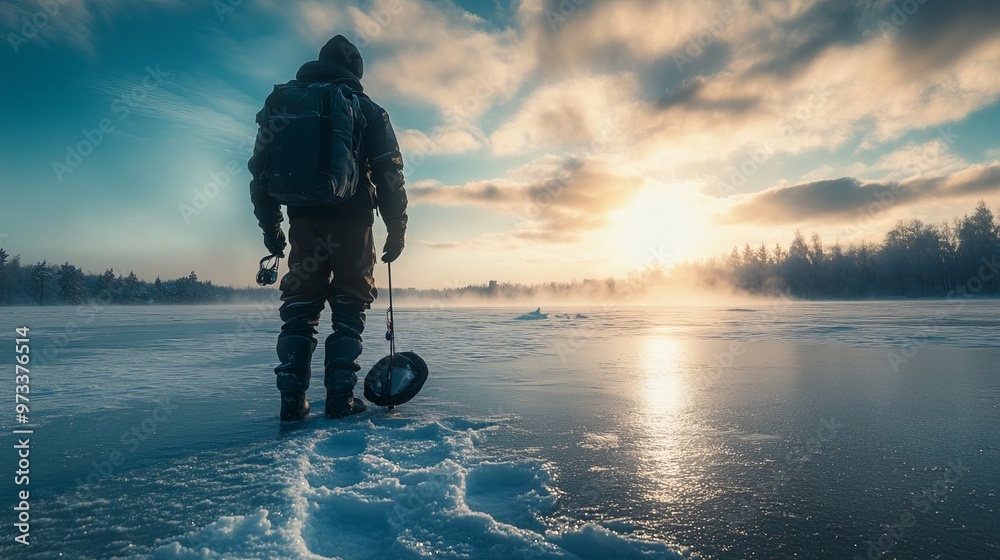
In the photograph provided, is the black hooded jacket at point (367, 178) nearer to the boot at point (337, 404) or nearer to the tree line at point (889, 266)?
the boot at point (337, 404)

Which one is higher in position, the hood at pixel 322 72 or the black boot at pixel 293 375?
the hood at pixel 322 72

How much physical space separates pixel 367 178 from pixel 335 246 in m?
0.54

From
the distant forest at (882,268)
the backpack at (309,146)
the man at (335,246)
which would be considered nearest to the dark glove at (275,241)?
the man at (335,246)

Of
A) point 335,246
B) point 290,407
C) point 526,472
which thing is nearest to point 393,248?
point 335,246

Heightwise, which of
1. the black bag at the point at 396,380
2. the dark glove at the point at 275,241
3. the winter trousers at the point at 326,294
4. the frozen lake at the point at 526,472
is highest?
the dark glove at the point at 275,241

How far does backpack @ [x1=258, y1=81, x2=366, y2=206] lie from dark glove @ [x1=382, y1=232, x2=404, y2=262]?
1.52 ft

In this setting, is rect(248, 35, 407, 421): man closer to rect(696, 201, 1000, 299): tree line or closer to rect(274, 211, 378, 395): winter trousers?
rect(274, 211, 378, 395): winter trousers

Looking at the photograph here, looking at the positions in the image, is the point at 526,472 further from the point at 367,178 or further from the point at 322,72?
the point at 322,72

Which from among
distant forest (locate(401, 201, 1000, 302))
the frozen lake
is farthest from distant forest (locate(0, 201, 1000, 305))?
the frozen lake

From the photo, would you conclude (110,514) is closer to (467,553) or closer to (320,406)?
(467,553)

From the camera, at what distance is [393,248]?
294 cm

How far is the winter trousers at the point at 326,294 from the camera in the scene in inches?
101

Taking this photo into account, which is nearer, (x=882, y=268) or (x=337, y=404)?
(x=337, y=404)

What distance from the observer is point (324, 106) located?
98.7 inches
